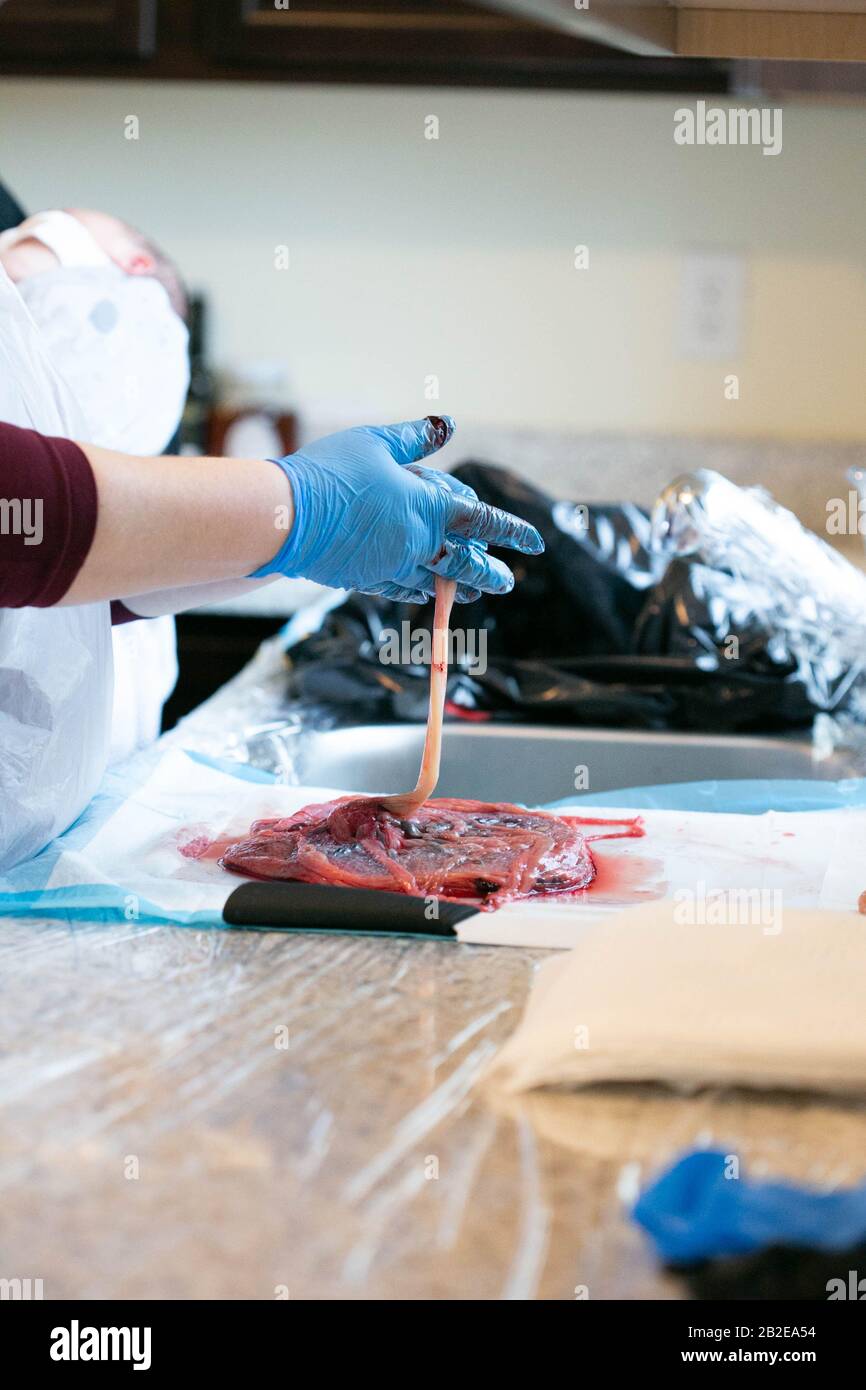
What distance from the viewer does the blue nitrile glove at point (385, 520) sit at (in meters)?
0.99

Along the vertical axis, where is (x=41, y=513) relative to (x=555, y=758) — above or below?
above

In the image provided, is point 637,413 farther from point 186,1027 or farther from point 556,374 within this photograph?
point 186,1027

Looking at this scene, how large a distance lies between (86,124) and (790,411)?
1691 millimetres

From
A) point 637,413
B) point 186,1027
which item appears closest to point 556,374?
point 637,413

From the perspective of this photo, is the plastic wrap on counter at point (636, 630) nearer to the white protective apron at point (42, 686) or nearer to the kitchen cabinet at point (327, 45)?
the white protective apron at point (42, 686)

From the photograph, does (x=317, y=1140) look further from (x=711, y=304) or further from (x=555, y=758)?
(x=711, y=304)

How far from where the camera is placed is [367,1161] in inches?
22.0

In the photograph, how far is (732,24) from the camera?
91 cm

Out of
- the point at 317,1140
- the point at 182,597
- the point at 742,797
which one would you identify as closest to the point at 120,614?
the point at 182,597

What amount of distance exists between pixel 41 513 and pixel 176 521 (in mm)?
101

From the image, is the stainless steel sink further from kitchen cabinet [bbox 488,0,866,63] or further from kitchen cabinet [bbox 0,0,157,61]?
kitchen cabinet [bbox 0,0,157,61]

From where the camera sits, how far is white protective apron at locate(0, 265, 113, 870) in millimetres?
1045

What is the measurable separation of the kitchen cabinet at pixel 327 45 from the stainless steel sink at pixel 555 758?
142cm

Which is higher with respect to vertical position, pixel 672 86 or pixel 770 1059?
pixel 672 86
